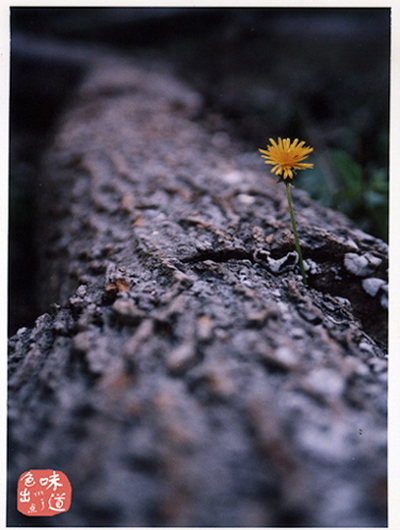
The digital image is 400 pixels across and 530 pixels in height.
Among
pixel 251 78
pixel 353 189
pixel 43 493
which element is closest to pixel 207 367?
pixel 43 493

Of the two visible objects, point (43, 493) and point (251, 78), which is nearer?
point (43, 493)

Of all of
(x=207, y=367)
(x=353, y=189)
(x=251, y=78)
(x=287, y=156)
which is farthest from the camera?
(x=251, y=78)

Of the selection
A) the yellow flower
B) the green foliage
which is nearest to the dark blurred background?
the green foliage

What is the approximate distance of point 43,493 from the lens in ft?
1.73

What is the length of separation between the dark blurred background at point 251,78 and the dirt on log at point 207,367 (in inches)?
11.6

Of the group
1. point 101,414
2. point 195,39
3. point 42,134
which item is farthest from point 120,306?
point 195,39

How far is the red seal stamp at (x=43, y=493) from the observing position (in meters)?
0.51

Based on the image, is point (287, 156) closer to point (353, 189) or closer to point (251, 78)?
point (353, 189)

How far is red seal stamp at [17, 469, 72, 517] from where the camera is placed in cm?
51

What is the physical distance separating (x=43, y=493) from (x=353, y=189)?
111 centimetres

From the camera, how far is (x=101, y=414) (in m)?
0.47

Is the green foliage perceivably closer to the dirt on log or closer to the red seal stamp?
the dirt on log

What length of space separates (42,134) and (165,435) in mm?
→ 1487

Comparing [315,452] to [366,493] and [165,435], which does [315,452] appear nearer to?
[366,493]
